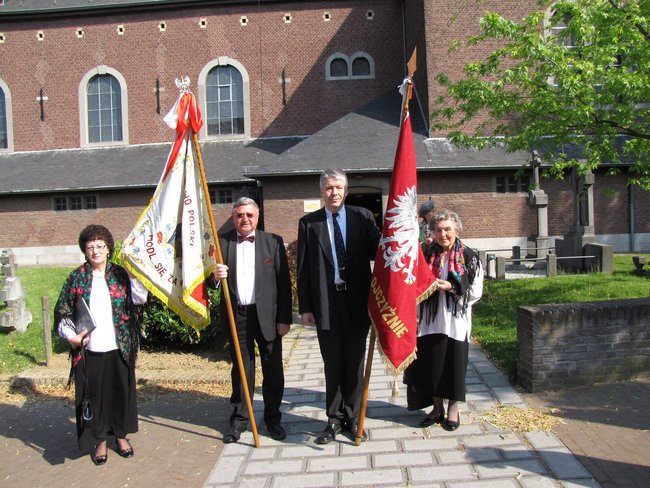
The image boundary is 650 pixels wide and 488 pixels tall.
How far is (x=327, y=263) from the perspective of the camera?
160 inches

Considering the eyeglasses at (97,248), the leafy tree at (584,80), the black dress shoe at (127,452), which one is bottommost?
the black dress shoe at (127,452)

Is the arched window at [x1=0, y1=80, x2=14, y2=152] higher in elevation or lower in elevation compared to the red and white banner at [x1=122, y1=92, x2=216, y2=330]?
higher

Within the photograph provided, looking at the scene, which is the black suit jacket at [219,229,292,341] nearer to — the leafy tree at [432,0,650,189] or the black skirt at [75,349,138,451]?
the black skirt at [75,349,138,451]

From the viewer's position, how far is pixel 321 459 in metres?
3.74

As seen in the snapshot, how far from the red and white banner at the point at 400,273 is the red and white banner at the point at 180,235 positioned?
1.35m

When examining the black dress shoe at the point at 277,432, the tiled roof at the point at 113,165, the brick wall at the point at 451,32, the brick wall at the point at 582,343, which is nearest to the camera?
→ the black dress shoe at the point at 277,432

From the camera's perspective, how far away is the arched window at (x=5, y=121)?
2403cm

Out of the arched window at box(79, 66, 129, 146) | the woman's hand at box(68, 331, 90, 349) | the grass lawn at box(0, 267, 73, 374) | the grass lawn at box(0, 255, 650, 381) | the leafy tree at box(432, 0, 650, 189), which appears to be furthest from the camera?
the arched window at box(79, 66, 129, 146)

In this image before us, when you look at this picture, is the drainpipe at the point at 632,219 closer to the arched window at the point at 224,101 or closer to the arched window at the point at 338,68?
the arched window at the point at 338,68

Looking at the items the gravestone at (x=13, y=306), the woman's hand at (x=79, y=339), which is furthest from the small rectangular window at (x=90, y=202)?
the woman's hand at (x=79, y=339)

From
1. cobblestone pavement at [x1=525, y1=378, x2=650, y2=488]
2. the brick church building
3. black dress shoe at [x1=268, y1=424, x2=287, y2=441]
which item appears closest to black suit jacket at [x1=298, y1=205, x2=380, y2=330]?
black dress shoe at [x1=268, y1=424, x2=287, y2=441]

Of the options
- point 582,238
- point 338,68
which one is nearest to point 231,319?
point 582,238

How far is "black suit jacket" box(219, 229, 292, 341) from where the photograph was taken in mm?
4168

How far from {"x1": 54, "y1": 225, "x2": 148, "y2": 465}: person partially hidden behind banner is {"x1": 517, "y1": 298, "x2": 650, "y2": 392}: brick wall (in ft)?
11.5
